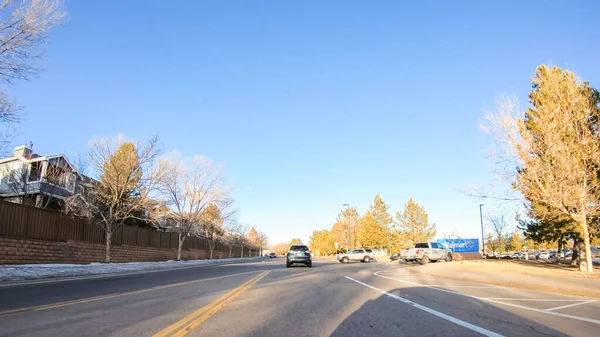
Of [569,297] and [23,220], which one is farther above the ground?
[23,220]

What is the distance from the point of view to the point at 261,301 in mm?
9914

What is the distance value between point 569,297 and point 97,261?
28.4 m

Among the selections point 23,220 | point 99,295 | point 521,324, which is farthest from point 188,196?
point 521,324

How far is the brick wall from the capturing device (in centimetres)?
2095

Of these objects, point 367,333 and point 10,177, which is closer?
point 367,333

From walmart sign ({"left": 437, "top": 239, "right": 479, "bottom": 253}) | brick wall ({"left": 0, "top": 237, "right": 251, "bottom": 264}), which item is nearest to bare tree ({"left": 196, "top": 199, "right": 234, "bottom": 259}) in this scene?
brick wall ({"left": 0, "top": 237, "right": 251, "bottom": 264})

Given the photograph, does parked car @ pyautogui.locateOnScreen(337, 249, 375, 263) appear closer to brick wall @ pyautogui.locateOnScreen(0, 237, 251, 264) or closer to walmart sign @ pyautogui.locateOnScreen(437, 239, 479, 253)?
walmart sign @ pyautogui.locateOnScreen(437, 239, 479, 253)

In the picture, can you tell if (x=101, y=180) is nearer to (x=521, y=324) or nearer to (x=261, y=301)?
(x=261, y=301)

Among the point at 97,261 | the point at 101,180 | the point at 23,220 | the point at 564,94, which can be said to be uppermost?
the point at 564,94

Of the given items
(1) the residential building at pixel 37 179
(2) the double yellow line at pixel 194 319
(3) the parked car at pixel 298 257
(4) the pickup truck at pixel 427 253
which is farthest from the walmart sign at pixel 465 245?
(2) the double yellow line at pixel 194 319

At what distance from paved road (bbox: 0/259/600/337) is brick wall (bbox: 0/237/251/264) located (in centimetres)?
1104

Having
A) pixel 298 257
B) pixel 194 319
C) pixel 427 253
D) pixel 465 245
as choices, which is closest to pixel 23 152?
pixel 298 257

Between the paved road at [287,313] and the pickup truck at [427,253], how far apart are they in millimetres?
24829

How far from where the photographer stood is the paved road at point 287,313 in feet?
20.7
